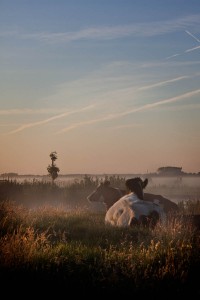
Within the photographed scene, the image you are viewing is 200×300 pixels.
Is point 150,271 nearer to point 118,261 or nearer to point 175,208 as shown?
point 118,261

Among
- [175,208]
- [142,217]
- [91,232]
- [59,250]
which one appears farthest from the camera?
[175,208]

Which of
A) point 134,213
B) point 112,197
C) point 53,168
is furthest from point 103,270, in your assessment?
point 53,168

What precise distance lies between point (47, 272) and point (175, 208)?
12.3m

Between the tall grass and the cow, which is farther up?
the cow

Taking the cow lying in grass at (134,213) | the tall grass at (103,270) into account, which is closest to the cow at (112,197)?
the cow lying in grass at (134,213)

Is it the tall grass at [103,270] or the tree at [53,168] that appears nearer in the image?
the tall grass at [103,270]

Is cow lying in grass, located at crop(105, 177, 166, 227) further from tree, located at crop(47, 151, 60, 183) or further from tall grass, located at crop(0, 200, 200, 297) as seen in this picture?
tree, located at crop(47, 151, 60, 183)

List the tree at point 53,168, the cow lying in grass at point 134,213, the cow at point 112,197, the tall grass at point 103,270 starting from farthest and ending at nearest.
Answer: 1. the tree at point 53,168
2. the cow at point 112,197
3. the cow lying in grass at point 134,213
4. the tall grass at point 103,270

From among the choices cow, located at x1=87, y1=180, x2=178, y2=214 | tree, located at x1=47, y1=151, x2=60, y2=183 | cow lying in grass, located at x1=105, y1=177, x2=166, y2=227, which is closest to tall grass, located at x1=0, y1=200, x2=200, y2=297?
cow lying in grass, located at x1=105, y1=177, x2=166, y2=227

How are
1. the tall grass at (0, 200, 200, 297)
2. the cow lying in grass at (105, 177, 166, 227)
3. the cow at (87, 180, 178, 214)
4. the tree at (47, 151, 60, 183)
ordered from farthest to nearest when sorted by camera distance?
the tree at (47, 151, 60, 183)
the cow at (87, 180, 178, 214)
the cow lying in grass at (105, 177, 166, 227)
the tall grass at (0, 200, 200, 297)

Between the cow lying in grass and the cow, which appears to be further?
the cow

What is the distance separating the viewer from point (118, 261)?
9797 mm

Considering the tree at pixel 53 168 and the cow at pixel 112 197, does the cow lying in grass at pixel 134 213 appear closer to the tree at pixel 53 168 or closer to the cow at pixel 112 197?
the cow at pixel 112 197

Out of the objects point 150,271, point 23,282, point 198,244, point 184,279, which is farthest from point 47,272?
point 198,244
